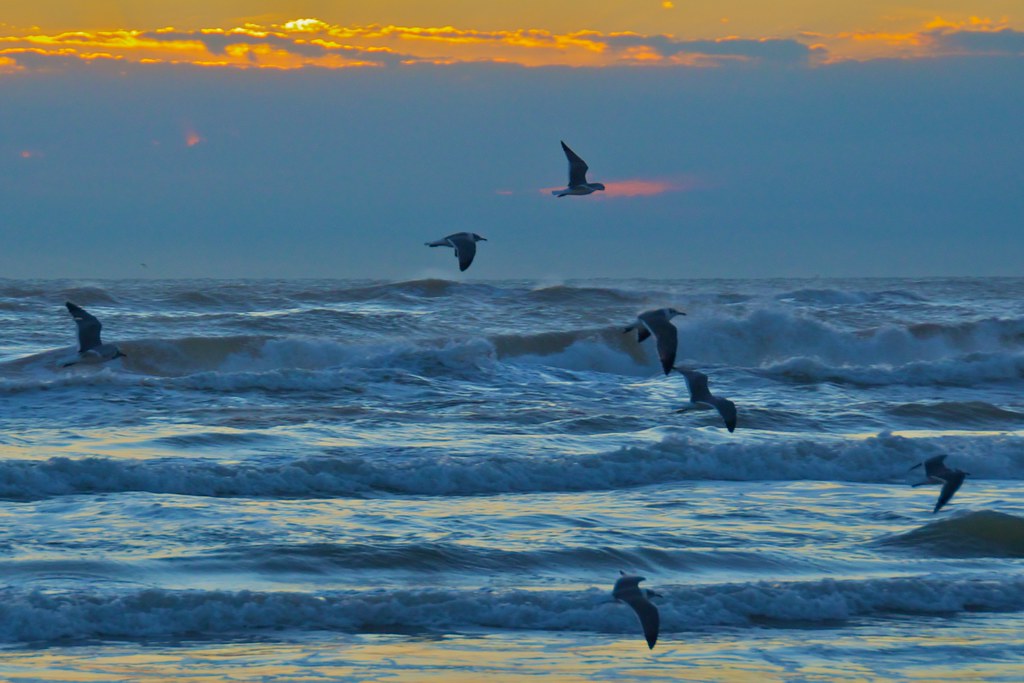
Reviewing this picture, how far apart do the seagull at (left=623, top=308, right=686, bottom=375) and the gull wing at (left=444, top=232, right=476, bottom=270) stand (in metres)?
1.44

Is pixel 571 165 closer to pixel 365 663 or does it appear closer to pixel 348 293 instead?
pixel 365 663

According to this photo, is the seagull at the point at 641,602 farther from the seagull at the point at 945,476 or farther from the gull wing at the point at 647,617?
the seagull at the point at 945,476

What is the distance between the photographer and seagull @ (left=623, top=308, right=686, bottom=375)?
9492mm

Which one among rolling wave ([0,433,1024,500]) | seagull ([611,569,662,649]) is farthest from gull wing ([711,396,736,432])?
seagull ([611,569,662,649])

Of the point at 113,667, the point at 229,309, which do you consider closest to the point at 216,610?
the point at 113,667

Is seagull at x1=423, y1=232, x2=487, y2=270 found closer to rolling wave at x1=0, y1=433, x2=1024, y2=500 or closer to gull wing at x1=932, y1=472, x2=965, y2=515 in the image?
rolling wave at x1=0, y1=433, x2=1024, y2=500

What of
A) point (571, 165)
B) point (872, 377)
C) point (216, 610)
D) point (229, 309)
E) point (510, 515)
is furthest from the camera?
point (229, 309)

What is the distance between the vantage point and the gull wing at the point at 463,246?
10.4 meters

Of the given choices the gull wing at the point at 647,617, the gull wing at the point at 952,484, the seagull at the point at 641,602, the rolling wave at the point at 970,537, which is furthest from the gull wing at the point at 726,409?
the gull wing at the point at 647,617

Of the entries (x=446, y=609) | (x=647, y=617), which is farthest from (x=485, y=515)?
(x=647, y=617)

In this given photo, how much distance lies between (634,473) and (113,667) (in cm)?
661

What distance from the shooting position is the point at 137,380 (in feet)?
59.9

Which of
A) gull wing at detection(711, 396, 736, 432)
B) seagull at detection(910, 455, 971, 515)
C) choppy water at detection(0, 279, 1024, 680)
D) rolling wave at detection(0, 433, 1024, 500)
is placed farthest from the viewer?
rolling wave at detection(0, 433, 1024, 500)

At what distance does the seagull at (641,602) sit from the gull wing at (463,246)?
372 centimetres
